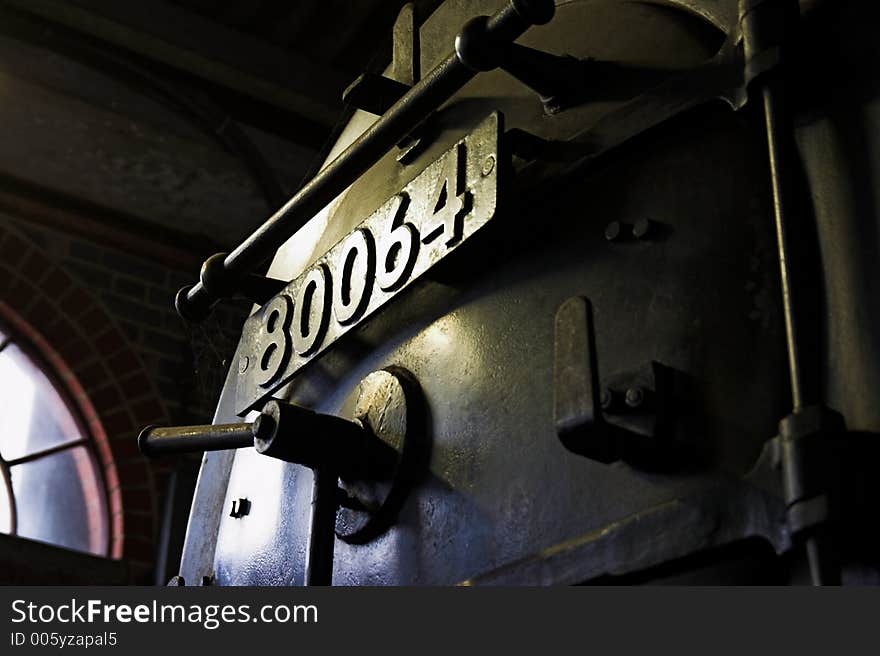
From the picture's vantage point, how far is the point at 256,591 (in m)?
0.79

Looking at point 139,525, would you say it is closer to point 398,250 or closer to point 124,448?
point 124,448

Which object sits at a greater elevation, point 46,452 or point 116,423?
point 116,423

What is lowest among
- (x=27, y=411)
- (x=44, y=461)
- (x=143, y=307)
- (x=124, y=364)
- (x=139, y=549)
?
(x=139, y=549)

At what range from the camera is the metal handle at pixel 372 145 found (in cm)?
86

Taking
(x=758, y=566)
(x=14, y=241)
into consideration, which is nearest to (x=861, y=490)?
(x=758, y=566)

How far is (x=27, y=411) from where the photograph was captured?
12.9ft

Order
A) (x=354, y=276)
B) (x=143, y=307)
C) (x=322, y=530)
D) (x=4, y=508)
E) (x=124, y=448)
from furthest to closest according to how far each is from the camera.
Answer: (x=143, y=307), (x=124, y=448), (x=4, y=508), (x=354, y=276), (x=322, y=530)

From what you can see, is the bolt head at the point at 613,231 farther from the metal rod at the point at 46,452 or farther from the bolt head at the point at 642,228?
the metal rod at the point at 46,452

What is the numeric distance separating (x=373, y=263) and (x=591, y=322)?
28cm

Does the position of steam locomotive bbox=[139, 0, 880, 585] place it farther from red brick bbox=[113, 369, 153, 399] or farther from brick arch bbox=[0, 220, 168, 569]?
red brick bbox=[113, 369, 153, 399]

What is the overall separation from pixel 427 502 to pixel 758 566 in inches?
11.9

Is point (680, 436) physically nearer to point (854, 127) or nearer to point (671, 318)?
point (671, 318)

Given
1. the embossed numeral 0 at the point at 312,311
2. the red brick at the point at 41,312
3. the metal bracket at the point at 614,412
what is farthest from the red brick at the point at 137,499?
the metal bracket at the point at 614,412

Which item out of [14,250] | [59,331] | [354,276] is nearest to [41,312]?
[59,331]
